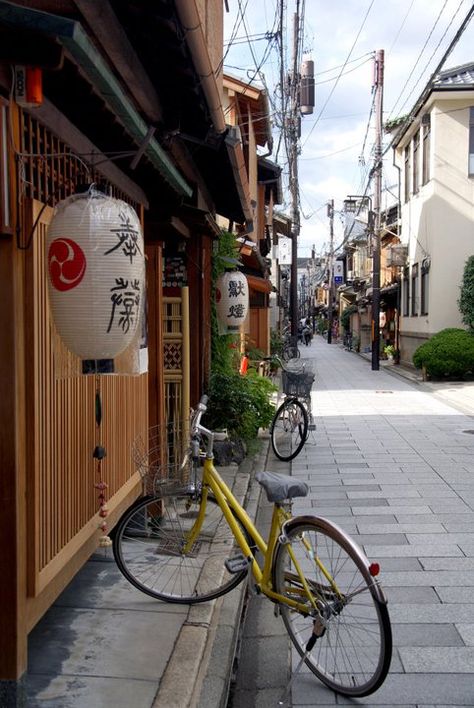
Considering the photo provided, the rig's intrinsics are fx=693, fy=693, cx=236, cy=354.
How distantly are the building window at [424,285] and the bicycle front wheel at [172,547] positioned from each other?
22029 millimetres

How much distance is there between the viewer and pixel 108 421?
16.9 ft

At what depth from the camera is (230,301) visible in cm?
1123

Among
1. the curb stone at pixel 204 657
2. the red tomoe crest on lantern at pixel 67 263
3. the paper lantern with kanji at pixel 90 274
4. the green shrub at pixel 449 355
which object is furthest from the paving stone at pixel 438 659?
the green shrub at pixel 449 355

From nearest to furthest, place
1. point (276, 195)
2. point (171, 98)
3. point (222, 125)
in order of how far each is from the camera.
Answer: point (171, 98), point (222, 125), point (276, 195)

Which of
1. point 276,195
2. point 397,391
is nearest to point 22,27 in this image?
point 397,391

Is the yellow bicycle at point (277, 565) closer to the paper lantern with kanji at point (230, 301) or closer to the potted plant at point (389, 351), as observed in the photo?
the paper lantern with kanji at point (230, 301)

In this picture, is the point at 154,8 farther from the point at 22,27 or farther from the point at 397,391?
the point at 397,391

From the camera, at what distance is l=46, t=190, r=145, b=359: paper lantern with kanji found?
11.2 ft

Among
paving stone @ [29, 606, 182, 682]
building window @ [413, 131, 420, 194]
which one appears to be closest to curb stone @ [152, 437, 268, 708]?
paving stone @ [29, 606, 182, 682]

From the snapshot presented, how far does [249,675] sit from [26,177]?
3.25 metres

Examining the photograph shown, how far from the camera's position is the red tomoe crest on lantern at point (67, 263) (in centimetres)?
342

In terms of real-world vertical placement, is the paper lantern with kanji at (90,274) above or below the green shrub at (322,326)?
above

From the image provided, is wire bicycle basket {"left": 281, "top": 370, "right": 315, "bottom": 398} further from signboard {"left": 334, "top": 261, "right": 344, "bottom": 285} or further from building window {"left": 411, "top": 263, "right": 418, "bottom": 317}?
signboard {"left": 334, "top": 261, "right": 344, "bottom": 285}

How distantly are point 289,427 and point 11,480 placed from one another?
8322mm
